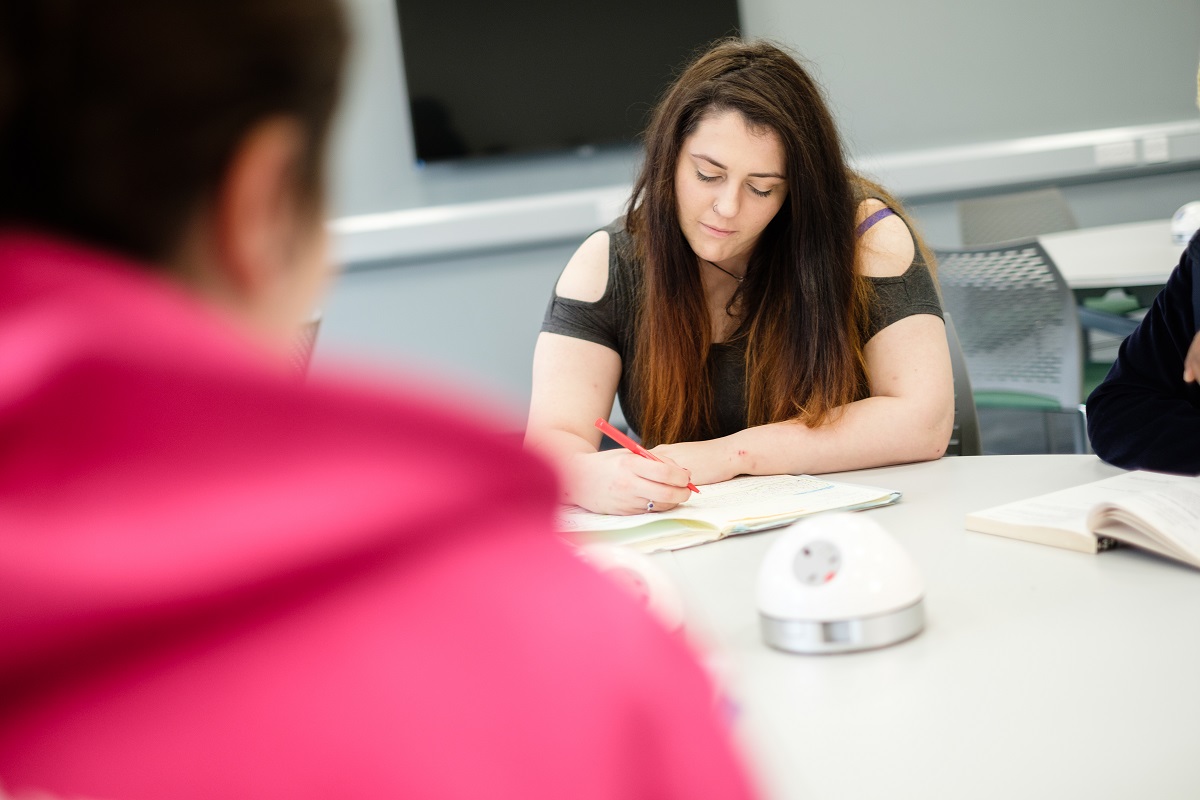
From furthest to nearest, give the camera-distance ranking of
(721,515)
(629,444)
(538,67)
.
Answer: (538,67) < (629,444) < (721,515)

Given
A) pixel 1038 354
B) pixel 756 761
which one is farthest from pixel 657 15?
pixel 756 761

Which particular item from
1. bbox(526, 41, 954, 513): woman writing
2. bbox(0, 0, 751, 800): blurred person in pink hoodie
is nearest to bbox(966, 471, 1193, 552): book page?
bbox(526, 41, 954, 513): woman writing

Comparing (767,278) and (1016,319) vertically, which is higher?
(767,278)

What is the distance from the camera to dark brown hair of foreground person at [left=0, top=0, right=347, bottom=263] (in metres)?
0.29

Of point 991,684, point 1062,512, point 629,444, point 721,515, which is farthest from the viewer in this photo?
point 629,444

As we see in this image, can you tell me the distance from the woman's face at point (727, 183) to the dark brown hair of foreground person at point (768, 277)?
0.06 feet

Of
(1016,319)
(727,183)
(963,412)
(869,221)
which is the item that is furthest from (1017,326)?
(727,183)

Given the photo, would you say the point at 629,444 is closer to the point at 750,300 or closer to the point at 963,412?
the point at 750,300

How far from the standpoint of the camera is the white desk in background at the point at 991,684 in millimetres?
674

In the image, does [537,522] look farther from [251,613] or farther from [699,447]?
[699,447]

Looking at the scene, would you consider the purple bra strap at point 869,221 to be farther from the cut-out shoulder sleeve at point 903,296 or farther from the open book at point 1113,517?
the open book at point 1113,517

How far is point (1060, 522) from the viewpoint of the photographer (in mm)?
1103

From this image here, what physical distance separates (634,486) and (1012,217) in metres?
3.07

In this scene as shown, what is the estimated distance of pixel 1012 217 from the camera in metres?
3.94
